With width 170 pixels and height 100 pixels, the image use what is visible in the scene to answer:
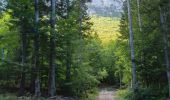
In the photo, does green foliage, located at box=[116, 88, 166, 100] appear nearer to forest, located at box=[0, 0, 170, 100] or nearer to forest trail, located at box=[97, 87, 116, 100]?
forest, located at box=[0, 0, 170, 100]

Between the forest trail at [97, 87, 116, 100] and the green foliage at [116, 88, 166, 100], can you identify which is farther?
the forest trail at [97, 87, 116, 100]

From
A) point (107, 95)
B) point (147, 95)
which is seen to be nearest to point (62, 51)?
point (147, 95)

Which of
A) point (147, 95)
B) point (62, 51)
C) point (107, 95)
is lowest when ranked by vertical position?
point (107, 95)

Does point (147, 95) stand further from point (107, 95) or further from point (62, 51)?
point (107, 95)

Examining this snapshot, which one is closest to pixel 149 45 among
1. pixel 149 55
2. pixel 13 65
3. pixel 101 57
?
pixel 149 55

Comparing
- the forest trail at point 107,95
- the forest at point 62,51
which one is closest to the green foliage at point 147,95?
the forest at point 62,51

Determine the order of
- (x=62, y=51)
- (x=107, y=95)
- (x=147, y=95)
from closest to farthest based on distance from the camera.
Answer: (x=147, y=95)
(x=62, y=51)
(x=107, y=95)

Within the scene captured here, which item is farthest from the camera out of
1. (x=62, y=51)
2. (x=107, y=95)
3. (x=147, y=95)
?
(x=107, y=95)

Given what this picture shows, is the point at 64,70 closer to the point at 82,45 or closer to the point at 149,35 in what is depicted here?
the point at 82,45

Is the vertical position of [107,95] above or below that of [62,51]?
below

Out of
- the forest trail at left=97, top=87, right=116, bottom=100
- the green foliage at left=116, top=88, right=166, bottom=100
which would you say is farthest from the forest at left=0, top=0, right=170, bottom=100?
the forest trail at left=97, top=87, right=116, bottom=100

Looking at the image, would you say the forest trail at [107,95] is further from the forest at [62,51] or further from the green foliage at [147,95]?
the green foliage at [147,95]

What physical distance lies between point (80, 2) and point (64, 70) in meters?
10.3

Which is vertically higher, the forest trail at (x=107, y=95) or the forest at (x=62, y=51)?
the forest at (x=62, y=51)
